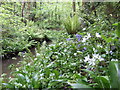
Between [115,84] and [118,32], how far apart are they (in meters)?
0.40

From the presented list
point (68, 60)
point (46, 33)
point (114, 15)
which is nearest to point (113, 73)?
point (68, 60)

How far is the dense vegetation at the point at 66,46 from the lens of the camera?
1022 mm

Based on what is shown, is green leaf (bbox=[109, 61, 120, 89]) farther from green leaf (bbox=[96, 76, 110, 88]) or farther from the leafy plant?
the leafy plant

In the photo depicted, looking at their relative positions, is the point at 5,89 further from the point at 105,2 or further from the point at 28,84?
the point at 105,2

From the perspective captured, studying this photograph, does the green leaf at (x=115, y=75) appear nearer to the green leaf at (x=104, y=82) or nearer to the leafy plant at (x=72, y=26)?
the green leaf at (x=104, y=82)

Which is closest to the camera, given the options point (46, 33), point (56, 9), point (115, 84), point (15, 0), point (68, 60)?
point (115, 84)

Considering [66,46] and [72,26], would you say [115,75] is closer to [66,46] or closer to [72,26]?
[66,46]

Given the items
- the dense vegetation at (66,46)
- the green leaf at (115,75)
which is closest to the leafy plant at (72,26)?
the dense vegetation at (66,46)

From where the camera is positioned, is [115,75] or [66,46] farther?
[66,46]

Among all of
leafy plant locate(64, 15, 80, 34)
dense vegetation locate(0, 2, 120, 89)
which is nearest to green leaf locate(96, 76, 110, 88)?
dense vegetation locate(0, 2, 120, 89)

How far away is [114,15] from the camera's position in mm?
2861

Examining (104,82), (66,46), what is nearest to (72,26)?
(66,46)

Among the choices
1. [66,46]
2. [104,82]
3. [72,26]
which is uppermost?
[72,26]

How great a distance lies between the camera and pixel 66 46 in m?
1.95
